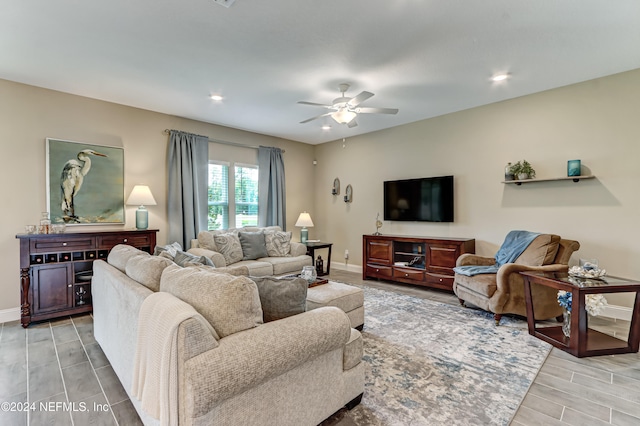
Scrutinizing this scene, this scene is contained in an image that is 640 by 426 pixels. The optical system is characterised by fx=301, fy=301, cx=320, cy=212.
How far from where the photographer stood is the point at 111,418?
1.86m

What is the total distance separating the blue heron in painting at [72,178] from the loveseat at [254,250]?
62.6 inches

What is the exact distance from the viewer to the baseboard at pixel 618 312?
3458 mm

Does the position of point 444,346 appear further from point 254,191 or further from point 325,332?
point 254,191

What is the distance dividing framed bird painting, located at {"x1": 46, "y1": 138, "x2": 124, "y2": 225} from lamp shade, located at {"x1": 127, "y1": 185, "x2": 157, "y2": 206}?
0.93 ft

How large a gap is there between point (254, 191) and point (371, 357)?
13.8 ft

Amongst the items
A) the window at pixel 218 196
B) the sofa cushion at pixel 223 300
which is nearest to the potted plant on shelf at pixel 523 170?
the sofa cushion at pixel 223 300

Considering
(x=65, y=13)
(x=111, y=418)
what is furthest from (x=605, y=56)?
(x=111, y=418)

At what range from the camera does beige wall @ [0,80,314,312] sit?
3572 mm

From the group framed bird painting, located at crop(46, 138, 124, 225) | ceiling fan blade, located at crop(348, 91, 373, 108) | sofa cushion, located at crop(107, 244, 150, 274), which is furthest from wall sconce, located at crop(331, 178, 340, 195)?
sofa cushion, located at crop(107, 244, 150, 274)

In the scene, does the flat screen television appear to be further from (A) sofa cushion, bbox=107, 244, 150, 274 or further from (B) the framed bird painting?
(B) the framed bird painting

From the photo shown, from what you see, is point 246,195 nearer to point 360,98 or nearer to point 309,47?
point 360,98

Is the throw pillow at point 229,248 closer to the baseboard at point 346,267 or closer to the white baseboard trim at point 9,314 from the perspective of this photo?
the white baseboard trim at point 9,314

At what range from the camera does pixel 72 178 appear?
3.96 metres

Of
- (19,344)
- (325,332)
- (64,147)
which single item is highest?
(64,147)
